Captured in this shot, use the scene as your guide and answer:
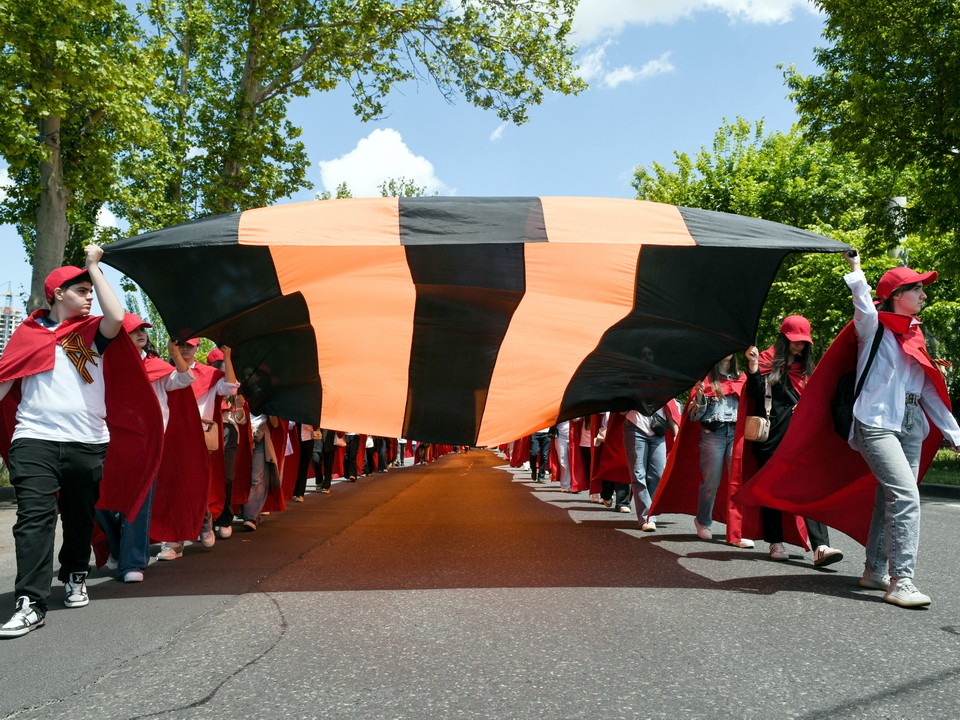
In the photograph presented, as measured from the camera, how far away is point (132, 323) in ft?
18.2

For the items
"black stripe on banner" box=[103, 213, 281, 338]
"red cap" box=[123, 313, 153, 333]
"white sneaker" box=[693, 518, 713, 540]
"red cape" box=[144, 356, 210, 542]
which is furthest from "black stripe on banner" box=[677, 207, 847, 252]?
"red cape" box=[144, 356, 210, 542]

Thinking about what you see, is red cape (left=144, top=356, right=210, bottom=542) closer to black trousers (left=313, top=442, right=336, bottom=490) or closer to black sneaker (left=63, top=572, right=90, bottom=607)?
black sneaker (left=63, top=572, right=90, bottom=607)

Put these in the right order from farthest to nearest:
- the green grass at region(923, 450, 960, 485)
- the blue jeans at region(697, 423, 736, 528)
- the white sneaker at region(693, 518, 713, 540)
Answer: the green grass at region(923, 450, 960, 485) → the white sneaker at region(693, 518, 713, 540) → the blue jeans at region(697, 423, 736, 528)

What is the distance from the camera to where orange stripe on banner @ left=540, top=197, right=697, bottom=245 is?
17.9 feet

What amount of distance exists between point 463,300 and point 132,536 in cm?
290

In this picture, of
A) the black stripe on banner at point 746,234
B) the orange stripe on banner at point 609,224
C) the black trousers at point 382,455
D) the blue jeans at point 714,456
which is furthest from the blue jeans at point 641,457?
the black trousers at point 382,455

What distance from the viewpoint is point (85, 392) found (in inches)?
186

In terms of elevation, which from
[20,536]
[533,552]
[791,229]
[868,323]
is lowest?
[533,552]

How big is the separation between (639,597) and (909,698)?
206 cm

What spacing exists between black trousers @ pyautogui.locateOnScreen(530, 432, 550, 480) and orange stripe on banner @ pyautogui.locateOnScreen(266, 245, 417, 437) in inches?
487

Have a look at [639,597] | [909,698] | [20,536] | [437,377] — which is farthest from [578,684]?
[437,377]

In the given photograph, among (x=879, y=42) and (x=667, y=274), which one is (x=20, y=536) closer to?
(x=667, y=274)

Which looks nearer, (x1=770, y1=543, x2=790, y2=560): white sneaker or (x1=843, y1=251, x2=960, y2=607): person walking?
(x1=843, y1=251, x2=960, y2=607): person walking

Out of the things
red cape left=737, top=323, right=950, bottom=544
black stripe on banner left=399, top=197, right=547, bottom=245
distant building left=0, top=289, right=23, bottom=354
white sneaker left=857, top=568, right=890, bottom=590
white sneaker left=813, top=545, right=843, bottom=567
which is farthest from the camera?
distant building left=0, top=289, right=23, bottom=354
